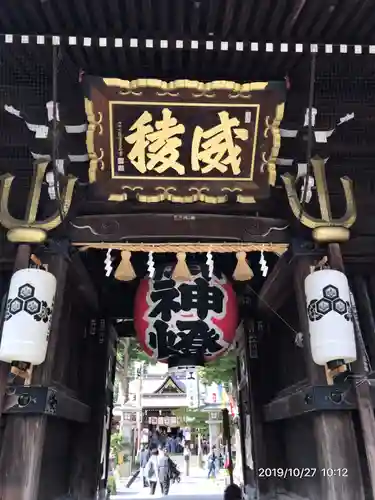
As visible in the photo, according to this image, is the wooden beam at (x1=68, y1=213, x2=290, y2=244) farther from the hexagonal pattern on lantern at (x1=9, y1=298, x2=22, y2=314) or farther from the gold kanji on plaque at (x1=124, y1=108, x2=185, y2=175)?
the hexagonal pattern on lantern at (x1=9, y1=298, x2=22, y2=314)

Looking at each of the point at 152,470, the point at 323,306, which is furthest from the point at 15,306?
the point at 152,470

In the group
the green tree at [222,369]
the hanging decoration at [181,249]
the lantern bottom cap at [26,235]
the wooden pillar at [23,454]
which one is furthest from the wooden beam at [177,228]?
the green tree at [222,369]

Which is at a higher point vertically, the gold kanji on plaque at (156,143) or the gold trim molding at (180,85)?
the gold trim molding at (180,85)

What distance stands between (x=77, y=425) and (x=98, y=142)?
3.33 metres

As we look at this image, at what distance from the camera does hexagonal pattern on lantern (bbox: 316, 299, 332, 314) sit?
3.31 metres

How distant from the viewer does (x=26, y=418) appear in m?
3.16

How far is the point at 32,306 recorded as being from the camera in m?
3.27

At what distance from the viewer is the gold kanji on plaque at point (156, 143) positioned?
3.58 m

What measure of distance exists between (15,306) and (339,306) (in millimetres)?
2455

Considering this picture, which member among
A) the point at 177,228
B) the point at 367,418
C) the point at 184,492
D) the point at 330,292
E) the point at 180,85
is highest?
the point at 180,85

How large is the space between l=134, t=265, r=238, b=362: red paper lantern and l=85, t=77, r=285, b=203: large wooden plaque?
2.75 ft

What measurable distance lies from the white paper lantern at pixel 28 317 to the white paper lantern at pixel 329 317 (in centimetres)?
205

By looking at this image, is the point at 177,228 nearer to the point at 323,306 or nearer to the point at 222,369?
the point at 323,306

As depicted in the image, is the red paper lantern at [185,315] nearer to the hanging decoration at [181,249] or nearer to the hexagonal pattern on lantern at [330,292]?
the hanging decoration at [181,249]
